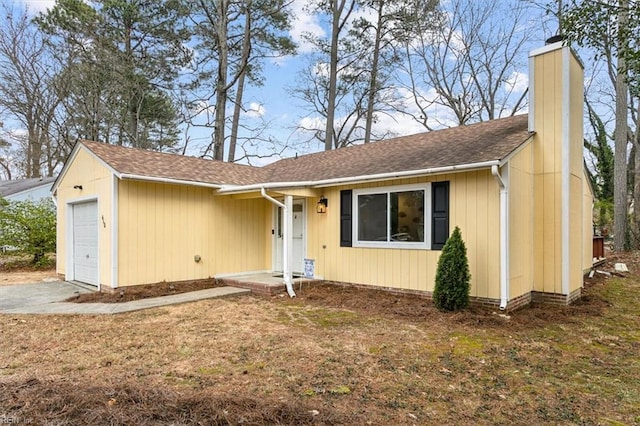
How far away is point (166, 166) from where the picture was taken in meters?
8.97

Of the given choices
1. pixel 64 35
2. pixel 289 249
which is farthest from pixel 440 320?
pixel 64 35

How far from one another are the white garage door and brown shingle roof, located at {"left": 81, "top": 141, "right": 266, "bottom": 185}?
1255 mm

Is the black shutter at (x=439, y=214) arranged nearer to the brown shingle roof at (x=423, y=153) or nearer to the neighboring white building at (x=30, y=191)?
the brown shingle roof at (x=423, y=153)

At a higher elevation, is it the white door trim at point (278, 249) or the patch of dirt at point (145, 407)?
the white door trim at point (278, 249)

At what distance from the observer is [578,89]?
740cm

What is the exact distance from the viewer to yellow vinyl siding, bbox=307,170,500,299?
6.35m

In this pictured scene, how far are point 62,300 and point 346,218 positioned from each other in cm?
588

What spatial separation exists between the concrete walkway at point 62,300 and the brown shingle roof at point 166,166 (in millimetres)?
2603

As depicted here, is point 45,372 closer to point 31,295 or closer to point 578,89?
point 31,295

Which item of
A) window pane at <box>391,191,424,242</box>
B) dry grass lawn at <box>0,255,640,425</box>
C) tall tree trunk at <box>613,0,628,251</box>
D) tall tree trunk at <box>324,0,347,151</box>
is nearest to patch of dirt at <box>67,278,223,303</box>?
dry grass lawn at <box>0,255,640,425</box>

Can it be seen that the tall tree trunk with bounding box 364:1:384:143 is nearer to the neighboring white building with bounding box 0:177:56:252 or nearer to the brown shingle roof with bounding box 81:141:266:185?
the brown shingle roof with bounding box 81:141:266:185

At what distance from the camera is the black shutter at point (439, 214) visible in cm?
680

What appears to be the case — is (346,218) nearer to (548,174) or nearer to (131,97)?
(548,174)

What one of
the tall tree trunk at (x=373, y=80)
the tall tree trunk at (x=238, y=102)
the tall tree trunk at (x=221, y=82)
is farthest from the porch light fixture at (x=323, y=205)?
the tall tree trunk at (x=373, y=80)
